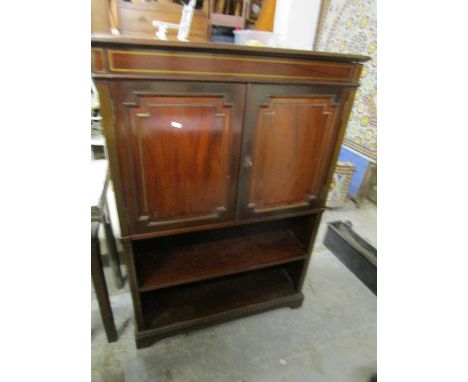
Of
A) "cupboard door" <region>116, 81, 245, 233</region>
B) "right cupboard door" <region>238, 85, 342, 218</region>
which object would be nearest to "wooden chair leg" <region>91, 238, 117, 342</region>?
"cupboard door" <region>116, 81, 245, 233</region>

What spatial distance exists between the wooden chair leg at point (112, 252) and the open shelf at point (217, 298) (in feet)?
0.89

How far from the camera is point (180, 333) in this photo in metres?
1.41

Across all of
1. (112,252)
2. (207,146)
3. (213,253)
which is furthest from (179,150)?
(112,252)

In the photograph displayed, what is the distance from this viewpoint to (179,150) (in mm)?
943

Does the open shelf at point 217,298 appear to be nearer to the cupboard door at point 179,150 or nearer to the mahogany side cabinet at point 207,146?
the mahogany side cabinet at point 207,146

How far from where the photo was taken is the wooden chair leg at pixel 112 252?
1.44 m

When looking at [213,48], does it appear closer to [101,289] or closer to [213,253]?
[213,253]

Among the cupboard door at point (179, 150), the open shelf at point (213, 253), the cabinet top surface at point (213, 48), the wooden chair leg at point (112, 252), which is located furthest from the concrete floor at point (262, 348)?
the cabinet top surface at point (213, 48)

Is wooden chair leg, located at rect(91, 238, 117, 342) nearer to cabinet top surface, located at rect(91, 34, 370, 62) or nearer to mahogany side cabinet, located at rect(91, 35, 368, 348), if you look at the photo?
mahogany side cabinet, located at rect(91, 35, 368, 348)

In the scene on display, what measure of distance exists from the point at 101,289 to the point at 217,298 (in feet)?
1.94
